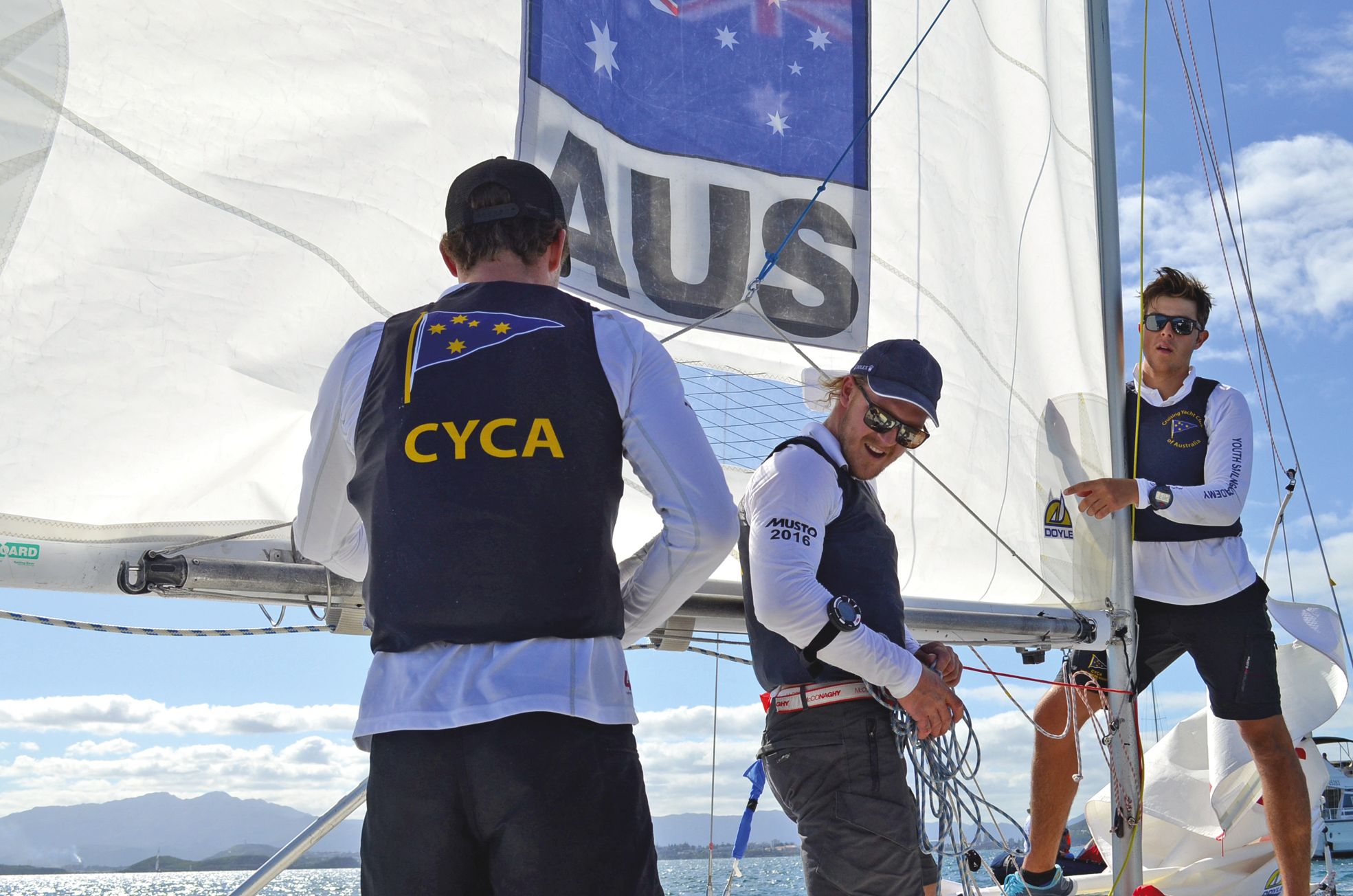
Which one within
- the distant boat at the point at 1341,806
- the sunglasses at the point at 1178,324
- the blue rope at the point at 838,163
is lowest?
the distant boat at the point at 1341,806

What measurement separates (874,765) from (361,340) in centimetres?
114

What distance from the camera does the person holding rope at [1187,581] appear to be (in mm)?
3002

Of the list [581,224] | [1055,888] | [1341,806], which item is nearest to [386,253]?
[581,224]

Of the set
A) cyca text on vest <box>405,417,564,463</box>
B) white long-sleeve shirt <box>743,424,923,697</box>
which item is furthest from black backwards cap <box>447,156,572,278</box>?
white long-sleeve shirt <box>743,424,923,697</box>

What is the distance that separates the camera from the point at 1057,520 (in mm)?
3072

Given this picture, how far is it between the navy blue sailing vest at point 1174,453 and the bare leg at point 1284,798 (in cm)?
50

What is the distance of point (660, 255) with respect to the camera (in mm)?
2498

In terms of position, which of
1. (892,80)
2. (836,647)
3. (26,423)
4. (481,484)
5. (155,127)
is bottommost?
(836,647)

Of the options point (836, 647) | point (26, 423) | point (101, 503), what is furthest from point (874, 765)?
point (26, 423)

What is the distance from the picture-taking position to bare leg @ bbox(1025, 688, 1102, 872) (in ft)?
10.3

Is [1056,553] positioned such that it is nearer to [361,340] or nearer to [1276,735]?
[1276,735]

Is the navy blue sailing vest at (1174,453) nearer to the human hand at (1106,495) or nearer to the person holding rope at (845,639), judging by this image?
the human hand at (1106,495)

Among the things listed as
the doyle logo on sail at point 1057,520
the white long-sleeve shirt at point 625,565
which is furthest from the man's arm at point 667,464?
the doyle logo on sail at point 1057,520

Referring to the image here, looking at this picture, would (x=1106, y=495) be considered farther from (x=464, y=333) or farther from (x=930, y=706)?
(x=464, y=333)
